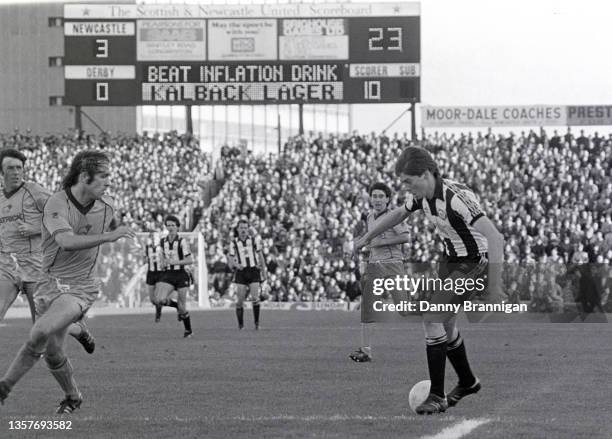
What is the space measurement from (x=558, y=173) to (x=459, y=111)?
34.6 feet

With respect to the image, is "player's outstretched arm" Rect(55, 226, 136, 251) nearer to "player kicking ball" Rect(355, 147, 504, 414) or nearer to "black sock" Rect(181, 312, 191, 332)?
"player kicking ball" Rect(355, 147, 504, 414)

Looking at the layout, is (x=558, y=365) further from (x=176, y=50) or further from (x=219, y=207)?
(x=176, y=50)

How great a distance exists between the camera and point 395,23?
4525 centimetres

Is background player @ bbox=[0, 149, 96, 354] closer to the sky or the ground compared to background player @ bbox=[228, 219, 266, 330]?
closer to the sky

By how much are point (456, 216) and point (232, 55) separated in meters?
38.3

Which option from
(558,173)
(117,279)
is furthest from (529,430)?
(558,173)

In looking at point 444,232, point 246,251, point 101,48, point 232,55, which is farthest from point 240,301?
point 101,48

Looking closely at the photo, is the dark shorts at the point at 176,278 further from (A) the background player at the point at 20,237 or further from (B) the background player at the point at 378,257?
(A) the background player at the point at 20,237

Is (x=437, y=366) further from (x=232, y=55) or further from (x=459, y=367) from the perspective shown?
(x=232, y=55)

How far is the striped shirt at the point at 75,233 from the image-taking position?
30.0ft

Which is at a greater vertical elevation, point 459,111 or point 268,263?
point 459,111

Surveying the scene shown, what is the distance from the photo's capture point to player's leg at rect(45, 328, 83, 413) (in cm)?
933

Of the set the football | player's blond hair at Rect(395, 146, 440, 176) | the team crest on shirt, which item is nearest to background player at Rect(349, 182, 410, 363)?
the football

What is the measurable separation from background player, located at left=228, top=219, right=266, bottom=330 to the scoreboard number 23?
22.1 metres
